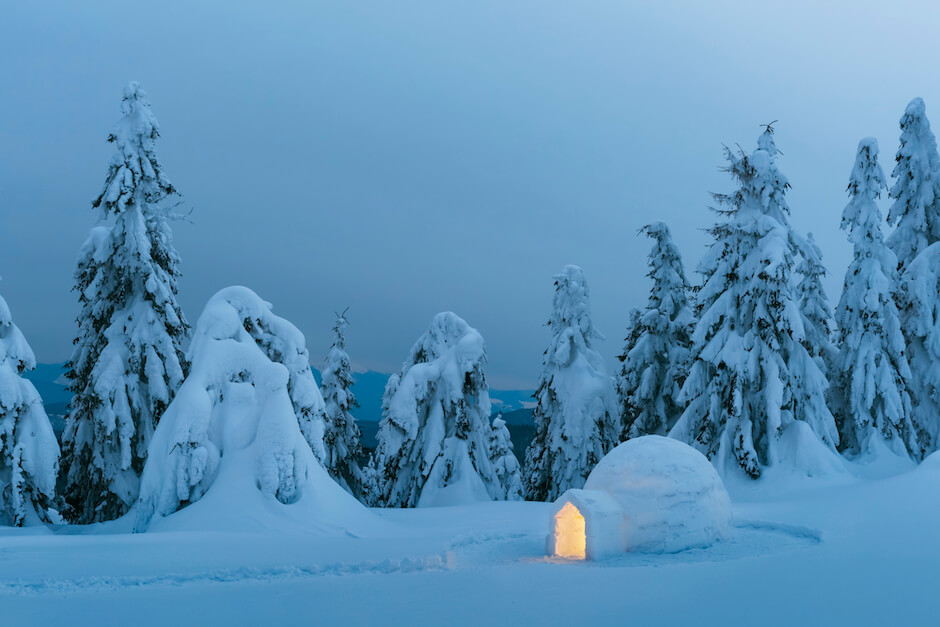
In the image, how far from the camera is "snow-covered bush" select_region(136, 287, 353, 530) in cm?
1797

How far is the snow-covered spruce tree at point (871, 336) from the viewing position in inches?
1083

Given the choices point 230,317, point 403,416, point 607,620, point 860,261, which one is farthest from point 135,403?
point 860,261

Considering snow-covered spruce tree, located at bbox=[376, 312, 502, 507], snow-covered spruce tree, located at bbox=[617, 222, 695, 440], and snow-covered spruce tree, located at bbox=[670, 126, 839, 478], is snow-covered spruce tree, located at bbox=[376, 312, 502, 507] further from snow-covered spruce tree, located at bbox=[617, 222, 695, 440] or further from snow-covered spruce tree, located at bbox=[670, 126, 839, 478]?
snow-covered spruce tree, located at bbox=[670, 126, 839, 478]

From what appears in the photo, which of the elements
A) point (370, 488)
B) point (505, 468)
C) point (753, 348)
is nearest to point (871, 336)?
point (753, 348)

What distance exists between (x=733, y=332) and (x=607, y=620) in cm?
1769

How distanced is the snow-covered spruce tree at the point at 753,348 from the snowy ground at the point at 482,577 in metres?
6.01

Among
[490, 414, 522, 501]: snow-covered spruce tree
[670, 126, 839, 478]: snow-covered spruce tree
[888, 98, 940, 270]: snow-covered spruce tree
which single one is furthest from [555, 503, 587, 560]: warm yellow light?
[888, 98, 940, 270]: snow-covered spruce tree

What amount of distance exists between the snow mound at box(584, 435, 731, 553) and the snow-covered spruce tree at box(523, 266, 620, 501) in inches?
502

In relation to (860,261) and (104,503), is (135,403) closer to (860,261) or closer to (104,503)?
(104,503)

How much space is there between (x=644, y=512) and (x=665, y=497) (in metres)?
0.57

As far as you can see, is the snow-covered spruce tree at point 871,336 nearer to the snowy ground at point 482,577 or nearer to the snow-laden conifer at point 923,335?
the snow-laden conifer at point 923,335

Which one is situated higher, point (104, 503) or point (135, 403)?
point (135, 403)

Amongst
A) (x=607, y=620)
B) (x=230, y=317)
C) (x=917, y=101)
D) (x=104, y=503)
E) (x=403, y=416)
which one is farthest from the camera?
(x=917, y=101)

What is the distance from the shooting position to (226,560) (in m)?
13.8
